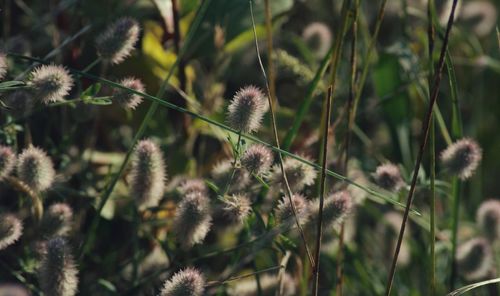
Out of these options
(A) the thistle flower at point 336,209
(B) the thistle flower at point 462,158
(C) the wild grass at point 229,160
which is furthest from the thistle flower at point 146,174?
(B) the thistle flower at point 462,158

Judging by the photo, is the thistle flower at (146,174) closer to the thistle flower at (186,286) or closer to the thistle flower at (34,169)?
the thistle flower at (34,169)

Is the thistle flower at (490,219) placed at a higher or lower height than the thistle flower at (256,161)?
higher

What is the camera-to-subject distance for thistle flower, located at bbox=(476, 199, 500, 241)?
1.76 metres

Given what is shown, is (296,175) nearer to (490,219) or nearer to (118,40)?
(118,40)

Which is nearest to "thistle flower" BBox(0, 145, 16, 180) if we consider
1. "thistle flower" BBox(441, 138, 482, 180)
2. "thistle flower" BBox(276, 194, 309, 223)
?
"thistle flower" BBox(276, 194, 309, 223)

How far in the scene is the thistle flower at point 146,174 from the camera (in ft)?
4.64

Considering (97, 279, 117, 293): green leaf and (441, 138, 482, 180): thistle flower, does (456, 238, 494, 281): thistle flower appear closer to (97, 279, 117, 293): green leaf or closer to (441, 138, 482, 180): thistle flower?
(441, 138, 482, 180): thistle flower

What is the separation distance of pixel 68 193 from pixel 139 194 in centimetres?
29

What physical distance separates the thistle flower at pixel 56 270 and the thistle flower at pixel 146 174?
0.21 m

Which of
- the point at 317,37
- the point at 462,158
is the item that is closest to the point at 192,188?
the point at 462,158

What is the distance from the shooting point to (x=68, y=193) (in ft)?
5.54

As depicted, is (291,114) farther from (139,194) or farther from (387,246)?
(139,194)

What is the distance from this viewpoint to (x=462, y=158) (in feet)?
4.96

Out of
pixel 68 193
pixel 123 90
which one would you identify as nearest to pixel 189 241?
pixel 123 90
